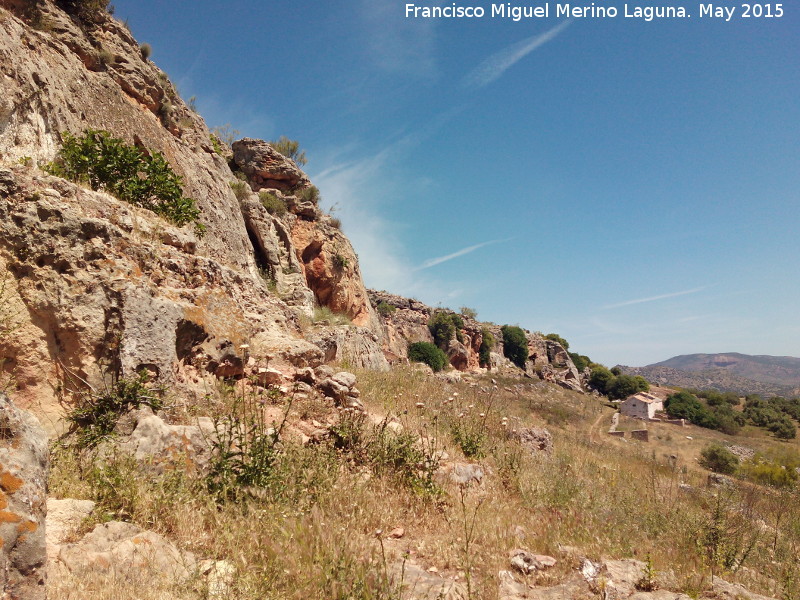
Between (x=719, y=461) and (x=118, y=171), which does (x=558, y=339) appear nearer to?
(x=719, y=461)

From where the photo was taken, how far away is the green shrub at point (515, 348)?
66.4m

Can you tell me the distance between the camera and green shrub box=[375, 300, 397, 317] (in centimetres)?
4867

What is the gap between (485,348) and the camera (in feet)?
200

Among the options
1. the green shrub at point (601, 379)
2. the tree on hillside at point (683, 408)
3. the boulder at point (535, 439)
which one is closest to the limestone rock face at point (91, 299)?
the boulder at point (535, 439)

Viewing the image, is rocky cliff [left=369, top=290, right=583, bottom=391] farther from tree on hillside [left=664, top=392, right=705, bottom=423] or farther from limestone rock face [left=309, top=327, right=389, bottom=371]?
limestone rock face [left=309, top=327, right=389, bottom=371]

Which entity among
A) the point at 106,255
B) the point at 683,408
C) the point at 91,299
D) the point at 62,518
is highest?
the point at 106,255

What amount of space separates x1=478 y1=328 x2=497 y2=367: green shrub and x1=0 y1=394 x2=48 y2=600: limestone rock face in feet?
196

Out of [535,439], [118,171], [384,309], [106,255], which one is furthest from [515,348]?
[106,255]

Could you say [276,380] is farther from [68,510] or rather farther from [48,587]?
[48,587]

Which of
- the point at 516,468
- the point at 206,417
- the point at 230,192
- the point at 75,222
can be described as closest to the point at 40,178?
the point at 75,222

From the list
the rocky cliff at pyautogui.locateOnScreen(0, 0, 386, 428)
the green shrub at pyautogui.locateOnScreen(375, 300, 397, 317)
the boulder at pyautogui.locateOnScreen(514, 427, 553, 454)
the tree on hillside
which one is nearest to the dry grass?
the boulder at pyautogui.locateOnScreen(514, 427, 553, 454)

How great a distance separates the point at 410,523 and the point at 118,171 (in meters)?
6.81

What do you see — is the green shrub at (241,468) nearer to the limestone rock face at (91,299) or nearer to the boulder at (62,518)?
the boulder at (62,518)

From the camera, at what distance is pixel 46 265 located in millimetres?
4137
